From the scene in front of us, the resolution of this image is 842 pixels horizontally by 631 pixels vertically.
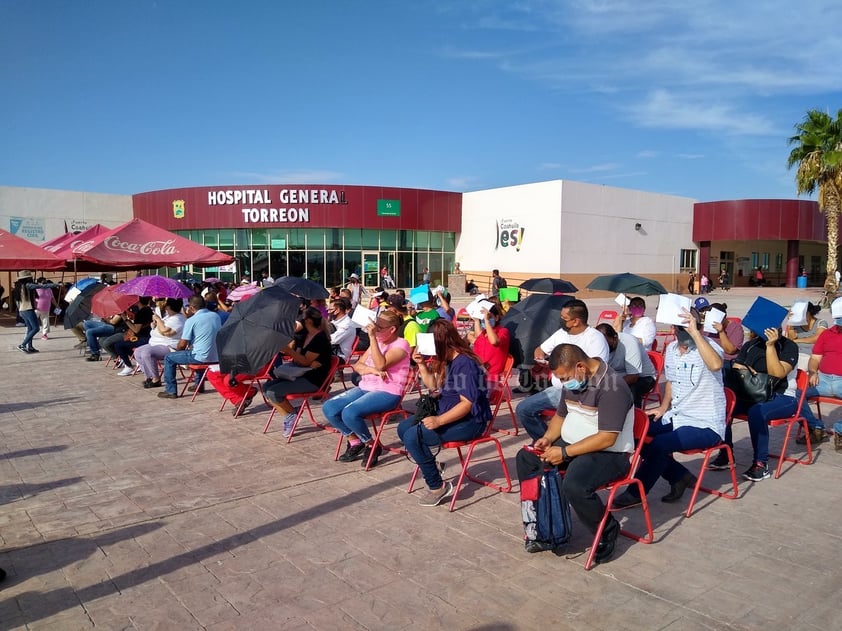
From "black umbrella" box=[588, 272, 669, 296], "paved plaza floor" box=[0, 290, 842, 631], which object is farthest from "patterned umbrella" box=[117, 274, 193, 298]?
"black umbrella" box=[588, 272, 669, 296]

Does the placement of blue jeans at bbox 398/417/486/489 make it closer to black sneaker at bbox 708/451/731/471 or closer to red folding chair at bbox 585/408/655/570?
red folding chair at bbox 585/408/655/570

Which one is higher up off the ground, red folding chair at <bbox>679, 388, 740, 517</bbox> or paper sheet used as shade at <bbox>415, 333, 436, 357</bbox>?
paper sheet used as shade at <bbox>415, 333, 436, 357</bbox>

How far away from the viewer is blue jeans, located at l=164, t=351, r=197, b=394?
8.71 m

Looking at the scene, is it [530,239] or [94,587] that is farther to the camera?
[530,239]

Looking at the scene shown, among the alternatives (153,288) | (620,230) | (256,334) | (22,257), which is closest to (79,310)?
(22,257)

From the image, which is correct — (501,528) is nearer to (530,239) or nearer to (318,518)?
(318,518)

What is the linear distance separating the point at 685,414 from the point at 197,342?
20.6 ft

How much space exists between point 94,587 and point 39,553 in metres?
0.75

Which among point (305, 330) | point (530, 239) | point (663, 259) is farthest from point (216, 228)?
point (305, 330)

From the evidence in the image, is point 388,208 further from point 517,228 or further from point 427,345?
point 427,345

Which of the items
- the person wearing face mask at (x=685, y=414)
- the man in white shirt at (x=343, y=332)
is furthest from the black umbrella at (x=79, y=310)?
the person wearing face mask at (x=685, y=414)

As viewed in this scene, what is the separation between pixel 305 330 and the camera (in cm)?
730

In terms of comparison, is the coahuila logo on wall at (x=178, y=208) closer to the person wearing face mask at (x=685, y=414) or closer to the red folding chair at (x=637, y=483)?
the person wearing face mask at (x=685, y=414)

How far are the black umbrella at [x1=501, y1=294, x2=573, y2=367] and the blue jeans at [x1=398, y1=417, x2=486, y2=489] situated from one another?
294 cm
